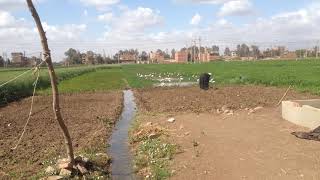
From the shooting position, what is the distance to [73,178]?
8.92 metres

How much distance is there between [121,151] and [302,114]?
5.25m

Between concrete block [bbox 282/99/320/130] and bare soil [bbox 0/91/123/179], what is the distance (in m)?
5.49

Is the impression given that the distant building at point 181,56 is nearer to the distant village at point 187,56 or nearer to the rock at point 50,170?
the distant village at point 187,56

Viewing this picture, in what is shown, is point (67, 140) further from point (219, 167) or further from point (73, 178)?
point (219, 167)

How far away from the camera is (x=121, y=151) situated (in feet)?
39.8

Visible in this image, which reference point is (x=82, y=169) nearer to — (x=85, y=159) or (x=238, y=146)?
(x=85, y=159)

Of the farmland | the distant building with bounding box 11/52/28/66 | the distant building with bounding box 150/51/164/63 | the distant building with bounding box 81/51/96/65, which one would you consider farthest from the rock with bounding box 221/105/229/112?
the distant building with bounding box 150/51/164/63

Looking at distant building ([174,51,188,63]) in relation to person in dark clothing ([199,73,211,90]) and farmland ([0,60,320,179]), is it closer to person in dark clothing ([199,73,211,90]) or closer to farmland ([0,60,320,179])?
person in dark clothing ([199,73,211,90])

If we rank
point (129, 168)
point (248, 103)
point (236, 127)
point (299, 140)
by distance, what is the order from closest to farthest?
point (129, 168)
point (299, 140)
point (236, 127)
point (248, 103)

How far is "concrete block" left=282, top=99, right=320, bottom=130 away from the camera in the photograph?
42.1 ft

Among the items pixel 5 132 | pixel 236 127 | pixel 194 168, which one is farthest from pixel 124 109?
pixel 194 168

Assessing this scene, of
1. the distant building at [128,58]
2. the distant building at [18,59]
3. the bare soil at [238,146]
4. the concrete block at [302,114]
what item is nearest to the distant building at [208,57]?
the distant building at [128,58]

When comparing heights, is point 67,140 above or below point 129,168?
above

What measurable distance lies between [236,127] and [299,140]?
2.68 metres
